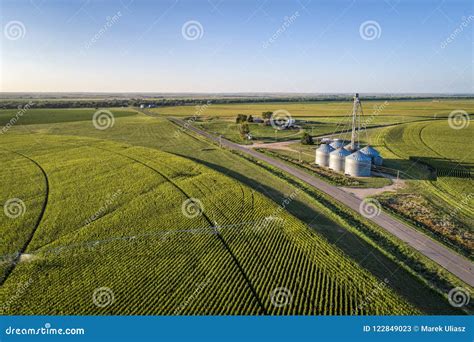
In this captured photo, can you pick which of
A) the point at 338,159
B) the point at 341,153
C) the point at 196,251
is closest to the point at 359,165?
the point at 338,159

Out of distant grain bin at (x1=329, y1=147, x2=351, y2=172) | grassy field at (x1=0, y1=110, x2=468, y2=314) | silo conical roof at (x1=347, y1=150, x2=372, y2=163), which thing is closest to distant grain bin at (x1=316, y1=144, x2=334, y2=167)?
distant grain bin at (x1=329, y1=147, x2=351, y2=172)

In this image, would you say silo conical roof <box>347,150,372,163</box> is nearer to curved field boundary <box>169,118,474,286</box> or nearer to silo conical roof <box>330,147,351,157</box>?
silo conical roof <box>330,147,351,157</box>

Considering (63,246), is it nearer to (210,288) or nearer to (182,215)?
(182,215)

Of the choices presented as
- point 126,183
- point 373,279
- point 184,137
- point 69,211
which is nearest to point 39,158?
point 126,183

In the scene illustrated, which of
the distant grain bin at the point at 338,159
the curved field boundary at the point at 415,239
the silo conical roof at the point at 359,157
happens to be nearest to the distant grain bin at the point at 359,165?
the silo conical roof at the point at 359,157

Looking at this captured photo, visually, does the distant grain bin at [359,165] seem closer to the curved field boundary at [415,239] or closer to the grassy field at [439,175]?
the grassy field at [439,175]

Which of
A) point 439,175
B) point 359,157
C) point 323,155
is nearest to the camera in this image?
point 439,175

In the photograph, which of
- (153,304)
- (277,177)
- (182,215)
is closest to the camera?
(153,304)

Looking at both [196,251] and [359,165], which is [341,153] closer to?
[359,165]
